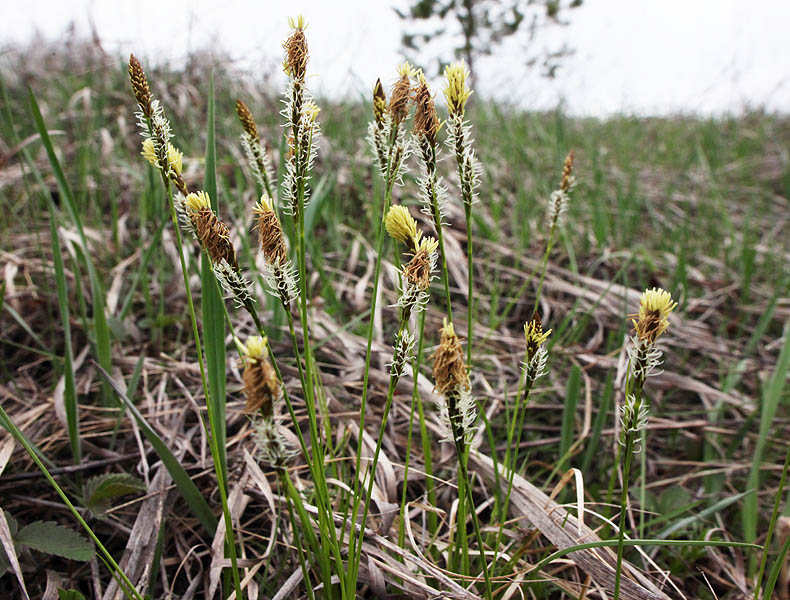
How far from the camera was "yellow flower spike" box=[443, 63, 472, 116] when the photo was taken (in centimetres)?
72

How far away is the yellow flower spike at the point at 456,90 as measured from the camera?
2.36 feet

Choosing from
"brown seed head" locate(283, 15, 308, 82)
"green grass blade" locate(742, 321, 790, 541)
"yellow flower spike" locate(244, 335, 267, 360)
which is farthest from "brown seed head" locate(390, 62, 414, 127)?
"green grass blade" locate(742, 321, 790, 541)

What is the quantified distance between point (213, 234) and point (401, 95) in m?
0.31

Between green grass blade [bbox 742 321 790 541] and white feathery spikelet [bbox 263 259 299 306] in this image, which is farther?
green grass blade [bbox 742 321 790 541]

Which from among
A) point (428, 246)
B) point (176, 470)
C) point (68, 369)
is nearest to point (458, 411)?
point (428, 246)

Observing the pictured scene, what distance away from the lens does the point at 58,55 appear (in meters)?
4.42

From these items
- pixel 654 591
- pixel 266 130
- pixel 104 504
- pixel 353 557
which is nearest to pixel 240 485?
pixel 104 504

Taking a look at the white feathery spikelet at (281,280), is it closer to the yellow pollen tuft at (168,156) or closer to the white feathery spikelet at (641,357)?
the yellow pollen tuft at (168,156)

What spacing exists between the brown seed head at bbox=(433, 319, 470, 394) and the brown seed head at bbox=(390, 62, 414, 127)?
0.31 meters

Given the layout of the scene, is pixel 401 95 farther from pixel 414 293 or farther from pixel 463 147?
pixel 414 293

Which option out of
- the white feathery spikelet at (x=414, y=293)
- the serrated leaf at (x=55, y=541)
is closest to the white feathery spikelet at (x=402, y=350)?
the white feathery spikelet at (x=414, y=293)

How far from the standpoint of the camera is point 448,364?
23.3 inches

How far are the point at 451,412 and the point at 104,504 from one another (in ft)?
2.83

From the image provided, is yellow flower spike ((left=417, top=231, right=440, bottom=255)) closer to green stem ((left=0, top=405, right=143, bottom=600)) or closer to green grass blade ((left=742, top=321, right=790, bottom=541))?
green stem ((left=0, top=405, right=143, bottom=600))
